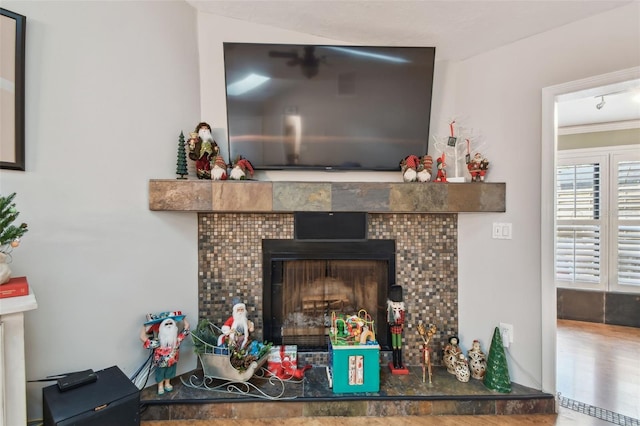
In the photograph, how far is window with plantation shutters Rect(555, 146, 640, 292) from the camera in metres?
3.34

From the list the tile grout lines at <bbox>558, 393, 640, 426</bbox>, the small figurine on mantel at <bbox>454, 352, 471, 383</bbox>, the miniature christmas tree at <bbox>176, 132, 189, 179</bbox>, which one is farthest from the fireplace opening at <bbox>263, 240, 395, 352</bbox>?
the tile grout lines at <bbox>558, 393, 640, 426</bbox>

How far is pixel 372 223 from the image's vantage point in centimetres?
222

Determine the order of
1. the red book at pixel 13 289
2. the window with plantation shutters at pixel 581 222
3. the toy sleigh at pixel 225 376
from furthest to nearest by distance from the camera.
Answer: the window with plantation shutters at pixel 581 222, the toy sleigh at pixel 225 376, the red book at pixel 13 289

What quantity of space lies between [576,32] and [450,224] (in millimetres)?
1380

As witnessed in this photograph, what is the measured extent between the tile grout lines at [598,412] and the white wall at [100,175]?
2.54m

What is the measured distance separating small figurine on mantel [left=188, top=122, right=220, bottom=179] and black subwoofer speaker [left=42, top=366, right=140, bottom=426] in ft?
4.08

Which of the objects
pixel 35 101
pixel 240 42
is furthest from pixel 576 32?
pixel 35 101

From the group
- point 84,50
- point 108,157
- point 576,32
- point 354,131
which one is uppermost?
point 576,32

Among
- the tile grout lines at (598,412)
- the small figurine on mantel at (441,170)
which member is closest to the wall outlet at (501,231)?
the small figurine on mantel at (441,170)

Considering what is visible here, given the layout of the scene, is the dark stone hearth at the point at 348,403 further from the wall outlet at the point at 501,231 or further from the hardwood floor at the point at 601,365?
the wall outlet at the point at 501,231

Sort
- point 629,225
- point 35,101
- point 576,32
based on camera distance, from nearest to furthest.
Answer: point 35,101 → point 576,32 → point 629,225

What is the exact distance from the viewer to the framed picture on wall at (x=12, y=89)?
1452 millimetres

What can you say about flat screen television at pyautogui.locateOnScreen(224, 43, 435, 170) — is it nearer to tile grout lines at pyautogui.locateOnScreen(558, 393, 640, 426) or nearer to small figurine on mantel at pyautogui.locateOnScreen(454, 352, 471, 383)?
small figurine on mantel at pyautogui.locateOnScreen(454, 352, 471, 383)

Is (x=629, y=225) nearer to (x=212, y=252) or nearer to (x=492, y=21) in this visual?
(x=492, y=21)
